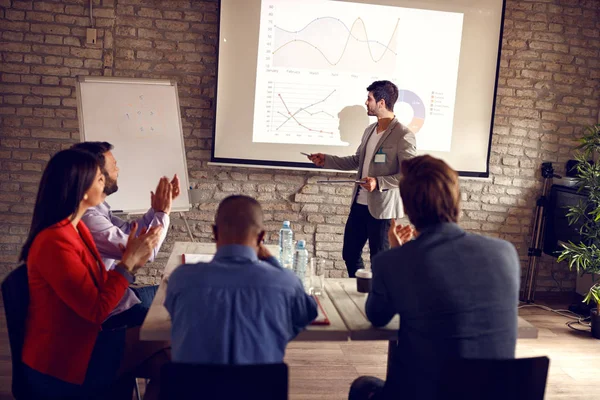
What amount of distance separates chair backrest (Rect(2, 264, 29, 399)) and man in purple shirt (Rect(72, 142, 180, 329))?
0.49 metres

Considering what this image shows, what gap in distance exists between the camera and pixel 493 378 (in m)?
1.41

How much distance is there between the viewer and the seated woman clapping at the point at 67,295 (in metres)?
1.80

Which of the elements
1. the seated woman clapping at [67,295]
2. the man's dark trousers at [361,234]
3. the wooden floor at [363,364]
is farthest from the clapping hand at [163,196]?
the man's dark trousers at [361,234]

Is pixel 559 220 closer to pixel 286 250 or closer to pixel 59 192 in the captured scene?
pixel 286 250

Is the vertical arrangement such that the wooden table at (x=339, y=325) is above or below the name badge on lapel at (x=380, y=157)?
below

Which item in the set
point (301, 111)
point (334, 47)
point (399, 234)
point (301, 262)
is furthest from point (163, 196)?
point (334, 47)

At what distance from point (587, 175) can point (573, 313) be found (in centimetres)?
121

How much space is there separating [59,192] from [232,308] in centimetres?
83

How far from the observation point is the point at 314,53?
15.3ft

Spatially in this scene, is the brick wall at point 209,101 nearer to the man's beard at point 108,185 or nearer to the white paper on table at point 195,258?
the man's beard at point 108,185

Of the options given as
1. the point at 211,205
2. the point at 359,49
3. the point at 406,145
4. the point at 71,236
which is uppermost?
the point at 359,49

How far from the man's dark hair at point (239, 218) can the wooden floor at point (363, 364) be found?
161cm

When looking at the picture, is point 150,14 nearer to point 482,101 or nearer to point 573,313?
point 482,101

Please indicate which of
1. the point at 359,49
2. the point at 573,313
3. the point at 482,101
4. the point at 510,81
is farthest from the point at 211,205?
the point at 573,313
